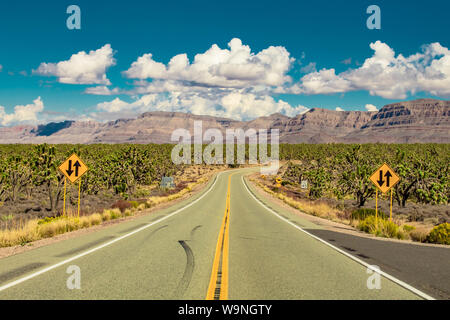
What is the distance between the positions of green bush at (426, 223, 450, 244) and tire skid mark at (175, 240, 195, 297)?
352 inches

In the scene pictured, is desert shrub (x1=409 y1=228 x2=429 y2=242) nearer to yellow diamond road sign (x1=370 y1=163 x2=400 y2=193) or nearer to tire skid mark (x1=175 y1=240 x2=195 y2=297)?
yellow diamond road sign (x1=370 y1=163 x2=400 y2=193)

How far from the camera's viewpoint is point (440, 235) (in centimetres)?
1186

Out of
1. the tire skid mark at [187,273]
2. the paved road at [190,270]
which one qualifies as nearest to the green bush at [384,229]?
the paved road at [190,270]

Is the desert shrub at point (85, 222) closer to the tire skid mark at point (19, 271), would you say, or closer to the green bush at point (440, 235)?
the tire skid mark at point (19, 271)

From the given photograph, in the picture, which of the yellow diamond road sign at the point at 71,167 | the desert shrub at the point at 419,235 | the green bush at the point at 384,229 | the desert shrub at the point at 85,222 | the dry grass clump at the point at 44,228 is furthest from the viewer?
the yellow diamond road sign at the point at 71,167

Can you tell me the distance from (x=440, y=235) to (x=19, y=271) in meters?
13.0

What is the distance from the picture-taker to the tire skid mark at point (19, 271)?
21.5ft

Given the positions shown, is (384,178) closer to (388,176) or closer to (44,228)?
(388,176)

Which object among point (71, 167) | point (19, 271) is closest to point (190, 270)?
point (19, 271)

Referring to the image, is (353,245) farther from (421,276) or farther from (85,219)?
(85,219)

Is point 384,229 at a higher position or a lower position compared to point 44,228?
lower

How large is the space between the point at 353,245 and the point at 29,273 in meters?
9.22

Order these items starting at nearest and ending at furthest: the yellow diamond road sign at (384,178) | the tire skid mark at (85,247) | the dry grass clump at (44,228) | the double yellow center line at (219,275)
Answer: the double yellow center line at (219,275) < the tire skid mark at (85,247) < the dry grass clump at (44,228) < the yellow diamond road sign at (384,178)
